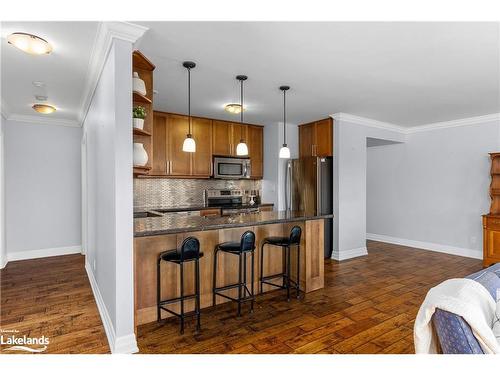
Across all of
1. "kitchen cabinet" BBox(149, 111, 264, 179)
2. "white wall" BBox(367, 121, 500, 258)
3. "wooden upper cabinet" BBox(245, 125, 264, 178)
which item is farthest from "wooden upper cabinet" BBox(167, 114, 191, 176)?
"white wall" BBox(367, 121, 500, 258)

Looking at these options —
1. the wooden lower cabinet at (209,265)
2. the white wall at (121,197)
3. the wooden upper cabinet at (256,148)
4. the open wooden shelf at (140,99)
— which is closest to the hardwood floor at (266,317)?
the wooden lower cabinet at (209,265)

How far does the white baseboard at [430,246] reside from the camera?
5167 mm

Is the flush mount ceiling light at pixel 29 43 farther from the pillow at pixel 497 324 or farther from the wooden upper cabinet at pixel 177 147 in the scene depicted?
the pillow at pixel 497 324

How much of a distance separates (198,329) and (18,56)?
2.94m

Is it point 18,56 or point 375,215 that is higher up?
point 18,56

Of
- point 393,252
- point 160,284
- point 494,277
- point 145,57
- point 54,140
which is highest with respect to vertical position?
point 145,57

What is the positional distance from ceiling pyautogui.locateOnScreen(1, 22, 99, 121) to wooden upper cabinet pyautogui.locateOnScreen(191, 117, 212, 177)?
184 cm

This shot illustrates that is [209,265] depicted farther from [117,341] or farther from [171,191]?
[171,191]

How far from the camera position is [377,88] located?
12.0ft

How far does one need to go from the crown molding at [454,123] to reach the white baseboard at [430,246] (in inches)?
88.9
